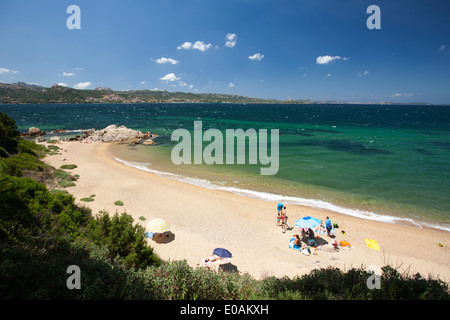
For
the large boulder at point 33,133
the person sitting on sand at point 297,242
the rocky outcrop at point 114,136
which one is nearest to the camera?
the person sitting on sand at point 297,242

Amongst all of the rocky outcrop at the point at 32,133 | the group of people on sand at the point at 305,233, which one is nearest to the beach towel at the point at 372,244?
the group of people on sand at the point at 305,233

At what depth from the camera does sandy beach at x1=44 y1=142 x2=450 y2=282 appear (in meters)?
10.8

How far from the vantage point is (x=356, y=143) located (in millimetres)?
43781

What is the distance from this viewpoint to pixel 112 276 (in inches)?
200

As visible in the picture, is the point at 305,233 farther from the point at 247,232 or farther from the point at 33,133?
the point at 33,133

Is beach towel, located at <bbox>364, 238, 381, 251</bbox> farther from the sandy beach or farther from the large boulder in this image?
the large boulder

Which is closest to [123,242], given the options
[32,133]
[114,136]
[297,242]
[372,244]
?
[297,242]

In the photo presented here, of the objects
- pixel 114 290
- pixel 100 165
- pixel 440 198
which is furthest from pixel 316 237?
→ pixel 100 165

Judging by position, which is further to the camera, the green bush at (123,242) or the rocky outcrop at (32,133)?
the rocky outcrop at (32,133)

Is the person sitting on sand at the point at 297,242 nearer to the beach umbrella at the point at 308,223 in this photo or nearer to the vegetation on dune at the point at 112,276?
the beach umbrella at the point at 308,223

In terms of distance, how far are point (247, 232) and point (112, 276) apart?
9.52 m

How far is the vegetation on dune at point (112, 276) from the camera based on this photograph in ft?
14.2

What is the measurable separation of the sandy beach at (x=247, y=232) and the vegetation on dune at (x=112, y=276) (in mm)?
3214
